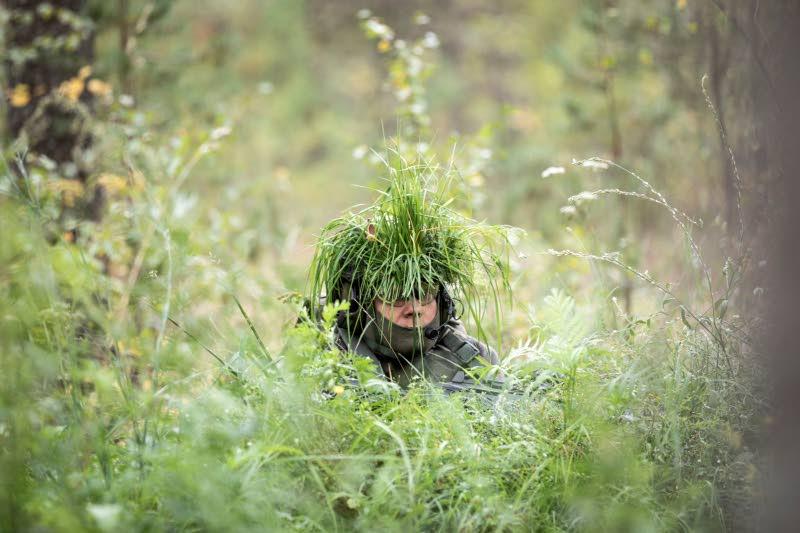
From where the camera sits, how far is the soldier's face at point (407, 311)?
2928 mm

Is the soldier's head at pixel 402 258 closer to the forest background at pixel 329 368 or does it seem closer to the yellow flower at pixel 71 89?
the forest background at pixel 329 368

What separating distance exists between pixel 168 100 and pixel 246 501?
6.21 m

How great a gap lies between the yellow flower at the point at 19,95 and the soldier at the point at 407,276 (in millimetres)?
3370

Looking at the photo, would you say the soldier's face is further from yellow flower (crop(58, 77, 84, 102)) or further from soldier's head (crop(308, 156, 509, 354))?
yellow flower (crop(58, 77, 84, 102))

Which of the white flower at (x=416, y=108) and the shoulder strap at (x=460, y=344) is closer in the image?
the shoulder strap at (x=460, y=344)

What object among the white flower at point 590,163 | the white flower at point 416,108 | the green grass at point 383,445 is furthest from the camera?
the white flower at point 416,108

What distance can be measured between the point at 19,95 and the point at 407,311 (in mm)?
3923

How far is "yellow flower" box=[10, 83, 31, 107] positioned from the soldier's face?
372 cm

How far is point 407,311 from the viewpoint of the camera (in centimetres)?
294

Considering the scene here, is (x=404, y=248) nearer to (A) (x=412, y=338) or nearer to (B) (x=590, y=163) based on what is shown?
(A) (x=412, y=338)

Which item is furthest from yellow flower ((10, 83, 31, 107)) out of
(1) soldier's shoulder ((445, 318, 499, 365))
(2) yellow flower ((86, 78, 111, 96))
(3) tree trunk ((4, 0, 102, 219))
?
(1) soldier's shoulder ((445, 318, 499, 365))

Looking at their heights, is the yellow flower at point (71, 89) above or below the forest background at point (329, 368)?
above

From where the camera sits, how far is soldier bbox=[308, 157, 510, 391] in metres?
2.91

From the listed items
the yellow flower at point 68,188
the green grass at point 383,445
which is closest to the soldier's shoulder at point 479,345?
the green grass at point 383,445
